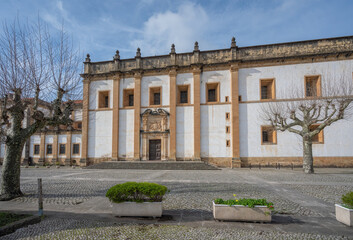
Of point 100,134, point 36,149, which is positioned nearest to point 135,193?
point 100,134

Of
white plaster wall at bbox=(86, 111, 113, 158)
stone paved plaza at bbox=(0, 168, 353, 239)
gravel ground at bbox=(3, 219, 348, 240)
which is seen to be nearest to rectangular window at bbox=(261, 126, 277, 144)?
stone paved plaza at bbox=(0, 168, 353, 239)

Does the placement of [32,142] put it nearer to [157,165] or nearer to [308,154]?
[157,165]

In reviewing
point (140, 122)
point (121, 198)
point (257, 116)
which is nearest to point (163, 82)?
point (140, 122)

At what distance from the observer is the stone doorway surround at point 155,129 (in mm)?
22516

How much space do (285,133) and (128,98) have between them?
58.8ft

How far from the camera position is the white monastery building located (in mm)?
20016

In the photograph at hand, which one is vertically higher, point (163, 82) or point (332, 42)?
point (332, 42)

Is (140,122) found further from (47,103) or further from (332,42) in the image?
(332,42)

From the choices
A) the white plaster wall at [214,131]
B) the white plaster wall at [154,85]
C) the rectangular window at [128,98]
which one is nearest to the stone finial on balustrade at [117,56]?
the rectangular window at [128,98]

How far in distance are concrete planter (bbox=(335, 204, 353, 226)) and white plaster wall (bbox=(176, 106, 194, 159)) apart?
16967 mm

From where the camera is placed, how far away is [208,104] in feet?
72.7

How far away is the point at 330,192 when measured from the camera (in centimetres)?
837

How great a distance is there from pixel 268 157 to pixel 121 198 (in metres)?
18.3

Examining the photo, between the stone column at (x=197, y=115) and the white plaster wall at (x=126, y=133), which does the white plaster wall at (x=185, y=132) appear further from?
the white plaster wall at (x=126, y=133)
